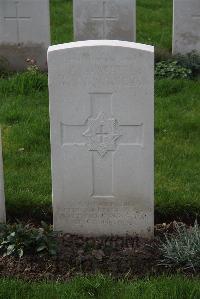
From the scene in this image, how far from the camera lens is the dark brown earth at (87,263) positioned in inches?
169

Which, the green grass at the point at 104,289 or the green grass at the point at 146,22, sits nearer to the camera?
the green grass at the point at 104,289

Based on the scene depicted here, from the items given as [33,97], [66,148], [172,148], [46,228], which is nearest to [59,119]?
[66,148]

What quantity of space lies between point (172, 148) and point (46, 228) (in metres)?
1.97

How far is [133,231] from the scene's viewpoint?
15.6ft

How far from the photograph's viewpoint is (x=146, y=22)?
1120 centimetres

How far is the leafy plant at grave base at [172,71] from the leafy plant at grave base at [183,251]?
4015mm

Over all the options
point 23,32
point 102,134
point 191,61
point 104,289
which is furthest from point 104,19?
point 104,289

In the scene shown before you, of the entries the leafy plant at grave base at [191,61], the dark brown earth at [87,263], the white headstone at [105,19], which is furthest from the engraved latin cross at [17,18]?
the dark brown earth at [87,263]

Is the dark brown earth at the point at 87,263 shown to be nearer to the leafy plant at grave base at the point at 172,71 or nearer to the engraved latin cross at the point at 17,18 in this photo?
the leafy plant at grave base at the point at 172,71

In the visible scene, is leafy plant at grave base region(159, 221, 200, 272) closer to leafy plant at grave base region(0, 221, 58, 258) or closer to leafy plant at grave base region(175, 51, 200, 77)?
leafy plant at grave base region(0, 221, 58, 258)

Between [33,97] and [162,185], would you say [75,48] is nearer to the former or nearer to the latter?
[162,185]

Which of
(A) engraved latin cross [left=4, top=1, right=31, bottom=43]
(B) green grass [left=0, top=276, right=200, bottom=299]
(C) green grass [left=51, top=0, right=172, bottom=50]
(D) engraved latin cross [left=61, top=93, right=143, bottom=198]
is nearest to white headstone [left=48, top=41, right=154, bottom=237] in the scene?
(D) engraved latin cross [left=61, top=93, right=143, bottom=198]

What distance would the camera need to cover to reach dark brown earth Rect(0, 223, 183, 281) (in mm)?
4281

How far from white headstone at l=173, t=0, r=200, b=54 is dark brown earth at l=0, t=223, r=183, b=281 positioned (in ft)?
16.9
